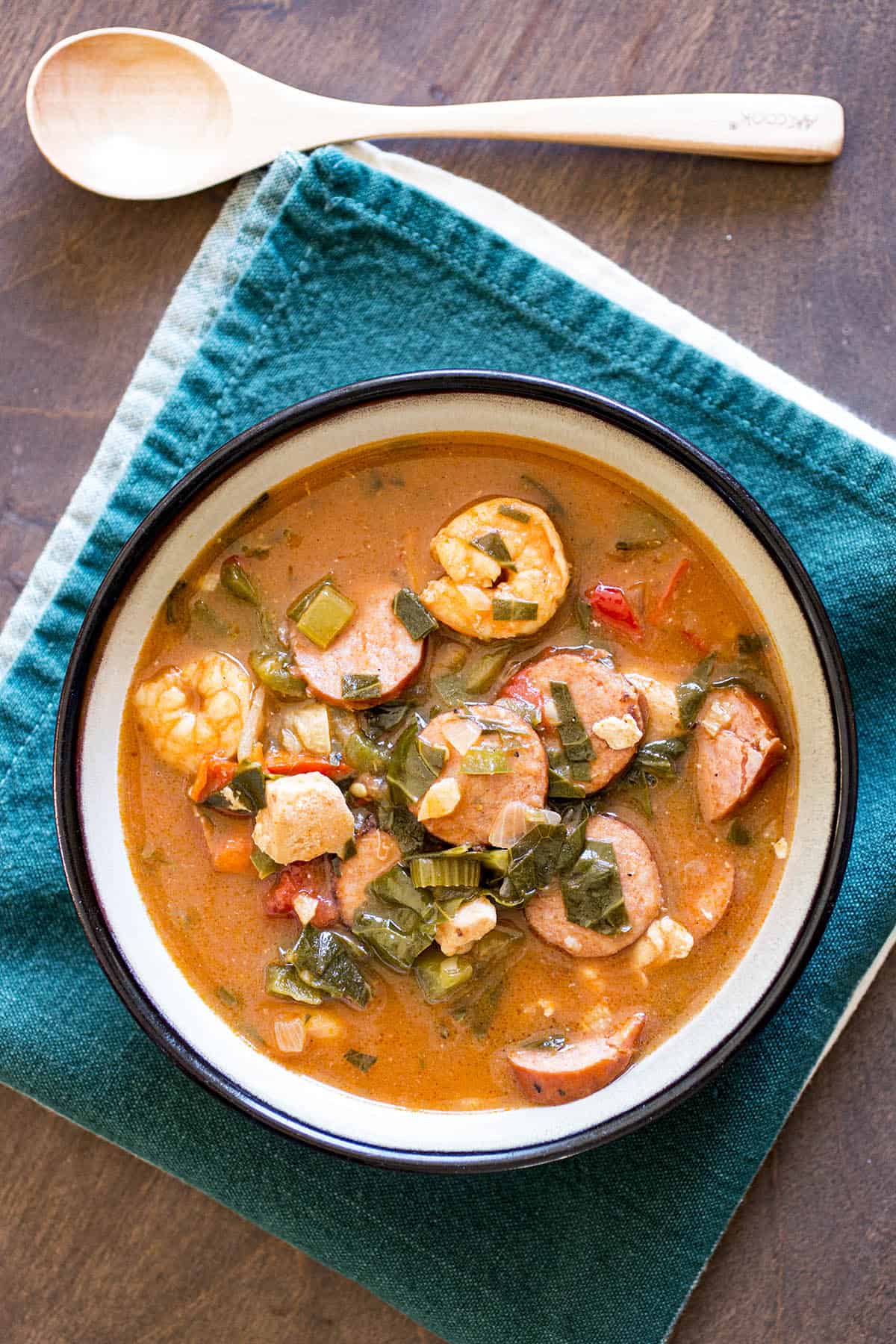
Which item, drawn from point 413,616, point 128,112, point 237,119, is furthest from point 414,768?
point 128,112

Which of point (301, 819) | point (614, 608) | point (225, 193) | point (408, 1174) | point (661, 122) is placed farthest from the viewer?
point (225, 193)

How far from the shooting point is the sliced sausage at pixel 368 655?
2.48m

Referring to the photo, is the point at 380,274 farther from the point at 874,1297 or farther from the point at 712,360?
the point at 874,1297

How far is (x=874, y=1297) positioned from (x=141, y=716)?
7.61 ft

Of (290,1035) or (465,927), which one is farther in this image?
(290,1035)

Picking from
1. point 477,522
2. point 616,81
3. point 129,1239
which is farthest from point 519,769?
point 616,81

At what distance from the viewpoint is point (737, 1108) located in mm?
2633

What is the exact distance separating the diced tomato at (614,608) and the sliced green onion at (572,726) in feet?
0.61

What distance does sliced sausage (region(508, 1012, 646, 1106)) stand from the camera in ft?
7.91

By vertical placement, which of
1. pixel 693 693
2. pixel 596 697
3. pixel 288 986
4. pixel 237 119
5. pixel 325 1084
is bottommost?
pixel 325 1084

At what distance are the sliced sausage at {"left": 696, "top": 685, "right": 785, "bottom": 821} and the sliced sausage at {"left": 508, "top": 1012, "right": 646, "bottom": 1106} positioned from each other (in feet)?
1.76

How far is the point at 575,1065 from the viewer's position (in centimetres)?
243

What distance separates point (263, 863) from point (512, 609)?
0.81 meters

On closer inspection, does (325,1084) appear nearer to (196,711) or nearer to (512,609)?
(196,711)
